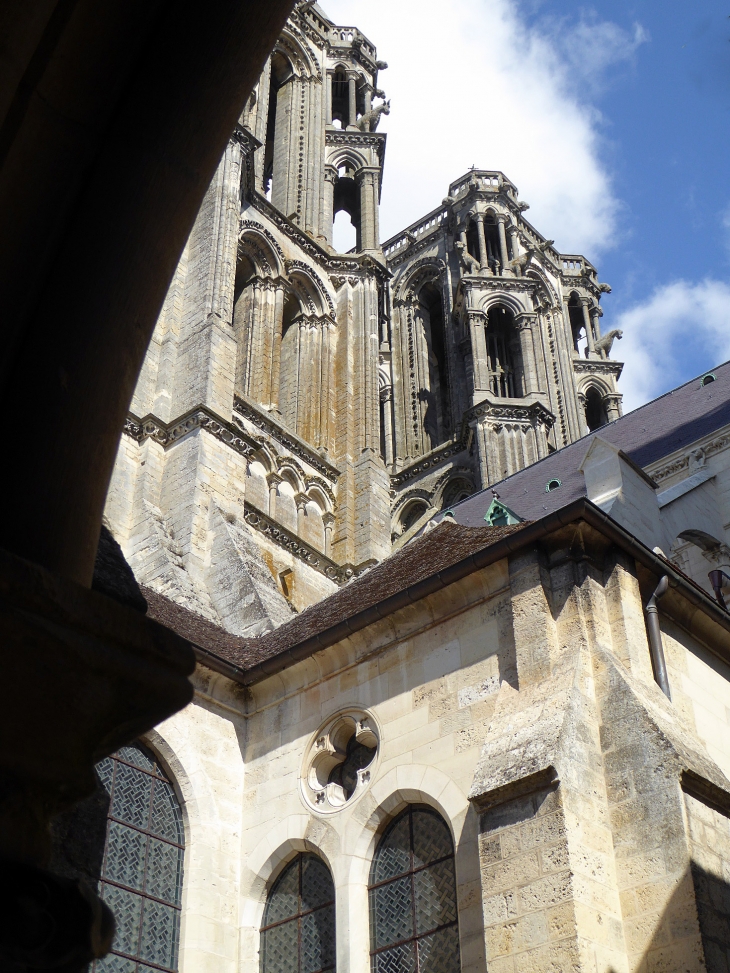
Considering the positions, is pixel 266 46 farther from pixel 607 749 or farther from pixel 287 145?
pixel 287 145

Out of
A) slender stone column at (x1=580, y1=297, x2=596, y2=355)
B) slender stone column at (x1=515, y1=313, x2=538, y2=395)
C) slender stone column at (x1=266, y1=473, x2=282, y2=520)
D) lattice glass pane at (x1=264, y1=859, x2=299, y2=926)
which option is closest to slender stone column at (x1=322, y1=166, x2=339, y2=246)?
slender stone column at (x1=266, y1=473, x2=282, y2=520)

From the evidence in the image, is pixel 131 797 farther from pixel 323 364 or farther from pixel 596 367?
pixel 596 367

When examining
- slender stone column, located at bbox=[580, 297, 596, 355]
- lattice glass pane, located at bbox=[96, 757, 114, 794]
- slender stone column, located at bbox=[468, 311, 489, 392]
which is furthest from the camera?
slender stone column, located at bbox=[580, 297, 596, 355]

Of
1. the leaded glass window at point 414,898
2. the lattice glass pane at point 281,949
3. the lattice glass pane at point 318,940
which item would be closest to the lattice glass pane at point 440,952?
the leaded glass window at point 414,898

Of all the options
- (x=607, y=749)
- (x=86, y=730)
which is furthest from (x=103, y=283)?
(x=607, y=749)

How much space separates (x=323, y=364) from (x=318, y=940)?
788 inches

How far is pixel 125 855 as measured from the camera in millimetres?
9328

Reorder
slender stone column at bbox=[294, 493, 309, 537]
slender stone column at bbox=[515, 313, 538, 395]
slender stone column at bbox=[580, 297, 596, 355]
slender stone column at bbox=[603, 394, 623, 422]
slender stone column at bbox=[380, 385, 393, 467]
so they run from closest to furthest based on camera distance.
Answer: slender stone column at bbox=[294, 493, 309, 537] → slender stone column at bbox=[515, 313, 538, 395] → slender stone column at bbox=[380, 385, 393, 467] → slender stone column at bbox=[603, 394, 623, 422] → slender stone column at bbox=[580, 297, 596, 355]

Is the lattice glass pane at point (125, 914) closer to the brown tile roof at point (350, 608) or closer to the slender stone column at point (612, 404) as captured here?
the brown tile roof at point (350, 608)

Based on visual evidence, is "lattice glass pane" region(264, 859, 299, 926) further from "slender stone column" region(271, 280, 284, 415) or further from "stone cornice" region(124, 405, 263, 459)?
"slender stone column" region(271, 280, 284, 415)

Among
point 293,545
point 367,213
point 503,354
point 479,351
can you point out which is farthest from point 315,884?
point 503,354

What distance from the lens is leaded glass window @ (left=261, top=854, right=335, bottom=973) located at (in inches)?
364

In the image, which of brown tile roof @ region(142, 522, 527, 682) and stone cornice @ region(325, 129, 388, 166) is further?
stone cornice @ region(325, 129, 388, 166)

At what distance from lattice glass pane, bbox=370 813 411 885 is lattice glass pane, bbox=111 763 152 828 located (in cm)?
188
